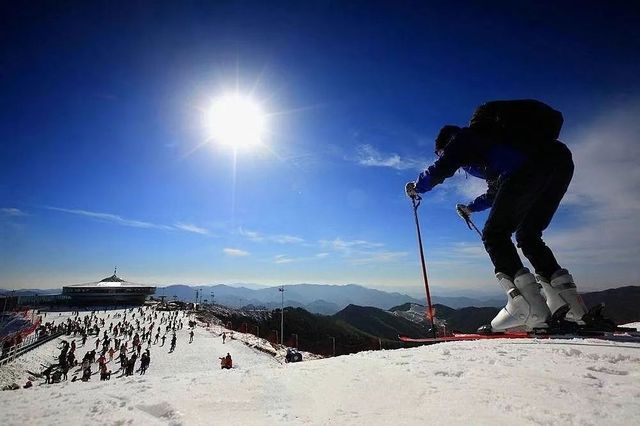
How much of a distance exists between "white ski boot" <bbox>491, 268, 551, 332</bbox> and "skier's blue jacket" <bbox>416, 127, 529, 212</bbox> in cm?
127

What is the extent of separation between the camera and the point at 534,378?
92.7 inches

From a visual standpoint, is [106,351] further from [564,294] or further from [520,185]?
[520,185]

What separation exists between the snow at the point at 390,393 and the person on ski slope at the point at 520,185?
Answer: 593mm

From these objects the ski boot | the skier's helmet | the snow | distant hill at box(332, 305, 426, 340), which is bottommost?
distant hill at box(332, 305, 426, 340)

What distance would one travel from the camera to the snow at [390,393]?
1.92 m

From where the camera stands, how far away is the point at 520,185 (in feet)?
12.7

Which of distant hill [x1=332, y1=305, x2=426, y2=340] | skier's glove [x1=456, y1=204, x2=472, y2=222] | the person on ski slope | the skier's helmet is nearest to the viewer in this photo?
the person on ski slope

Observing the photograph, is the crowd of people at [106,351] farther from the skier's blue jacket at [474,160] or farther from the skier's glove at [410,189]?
the skier's blue jacket at [474,160]

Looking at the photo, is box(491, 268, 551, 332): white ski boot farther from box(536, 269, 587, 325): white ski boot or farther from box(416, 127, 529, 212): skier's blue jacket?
box(416, 127, 529, 212): skier's blue jacket

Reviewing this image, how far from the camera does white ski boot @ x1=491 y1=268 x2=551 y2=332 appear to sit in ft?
12.8

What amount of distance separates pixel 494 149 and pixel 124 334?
161 feet

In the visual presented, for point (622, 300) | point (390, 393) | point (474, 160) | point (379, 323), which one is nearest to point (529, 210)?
point (474, 160)

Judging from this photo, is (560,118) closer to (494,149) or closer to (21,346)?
(494,149)

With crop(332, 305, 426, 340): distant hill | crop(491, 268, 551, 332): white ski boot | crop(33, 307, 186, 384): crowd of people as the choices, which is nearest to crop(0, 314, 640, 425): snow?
crop(491, 268, 551, 332): white ski boot
